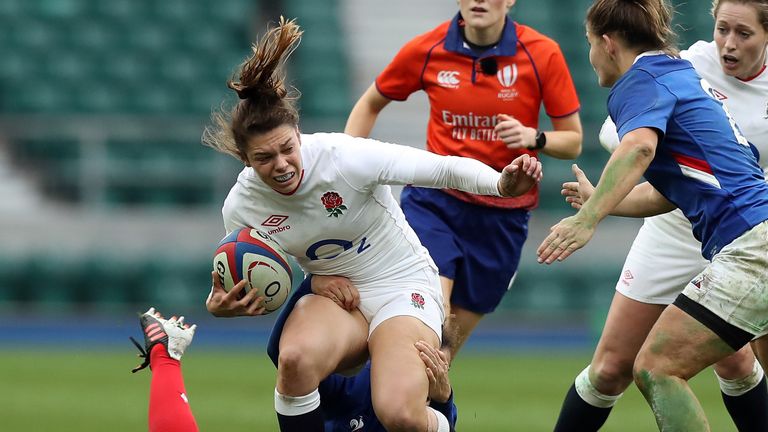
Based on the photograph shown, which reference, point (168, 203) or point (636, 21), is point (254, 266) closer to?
point (636, 21)

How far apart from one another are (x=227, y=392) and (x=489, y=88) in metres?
3.56

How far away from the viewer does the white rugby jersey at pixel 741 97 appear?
17.1ft

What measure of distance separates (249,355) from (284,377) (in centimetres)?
613

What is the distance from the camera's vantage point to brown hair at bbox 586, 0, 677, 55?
452 centimetres

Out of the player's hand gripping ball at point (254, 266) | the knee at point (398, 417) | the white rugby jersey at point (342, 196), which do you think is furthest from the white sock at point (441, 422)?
the player's hand gripping ball at point (254, 266)

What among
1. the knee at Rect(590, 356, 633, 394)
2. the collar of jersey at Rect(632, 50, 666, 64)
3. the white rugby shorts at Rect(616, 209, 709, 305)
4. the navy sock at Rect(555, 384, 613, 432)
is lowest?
the navy sock at Rect(555, 384, 613, 432)

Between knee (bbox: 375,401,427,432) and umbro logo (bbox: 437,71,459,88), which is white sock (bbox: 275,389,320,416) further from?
umbro logo (bbox: 437,71,459,88)

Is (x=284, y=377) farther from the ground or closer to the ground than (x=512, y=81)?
closer to the ground

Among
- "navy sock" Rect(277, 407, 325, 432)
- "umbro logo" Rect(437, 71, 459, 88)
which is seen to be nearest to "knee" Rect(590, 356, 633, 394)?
"navy sock" Rect(277, 407, 325, 432)

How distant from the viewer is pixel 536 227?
11.9m

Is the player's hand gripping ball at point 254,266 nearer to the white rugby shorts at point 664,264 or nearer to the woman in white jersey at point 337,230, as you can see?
the woman in white jersey at point 337,230

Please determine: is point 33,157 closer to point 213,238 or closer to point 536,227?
point 213,238

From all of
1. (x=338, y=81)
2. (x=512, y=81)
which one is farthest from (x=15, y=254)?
(x=512, y=81)

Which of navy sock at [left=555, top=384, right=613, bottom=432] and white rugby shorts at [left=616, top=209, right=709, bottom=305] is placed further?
navy sock at [left=555, top=384, right=613, bottom=432]
